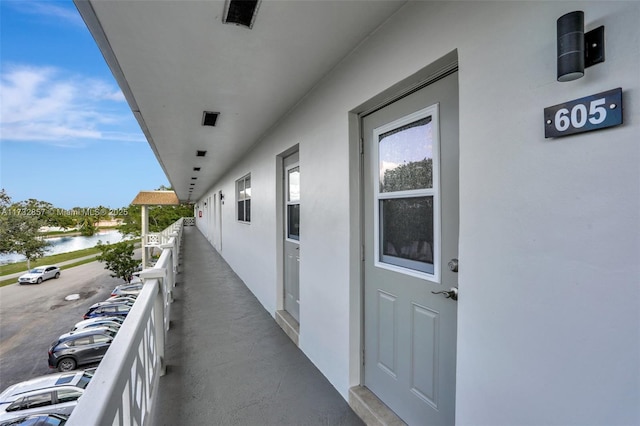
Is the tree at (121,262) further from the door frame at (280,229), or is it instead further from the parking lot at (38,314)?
the door frame at (280,229)

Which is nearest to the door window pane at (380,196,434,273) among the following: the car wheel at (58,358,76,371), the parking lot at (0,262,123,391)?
the car wheel at (58,358,76,371)

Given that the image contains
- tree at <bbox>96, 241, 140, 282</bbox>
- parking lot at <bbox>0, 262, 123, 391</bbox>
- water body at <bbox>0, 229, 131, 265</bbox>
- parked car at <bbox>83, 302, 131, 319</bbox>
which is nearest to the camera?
parking lot at <bbox>0, 262, 123, 391</bbox>

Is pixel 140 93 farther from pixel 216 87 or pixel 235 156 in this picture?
pixel 235 156

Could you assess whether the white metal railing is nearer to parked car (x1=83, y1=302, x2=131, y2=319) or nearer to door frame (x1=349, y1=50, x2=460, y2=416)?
door frame (x1=349, y1=50, x2=460, y2=416)

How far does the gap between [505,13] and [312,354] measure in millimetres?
2742

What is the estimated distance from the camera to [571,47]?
88 cm

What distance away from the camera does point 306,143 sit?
2.90m

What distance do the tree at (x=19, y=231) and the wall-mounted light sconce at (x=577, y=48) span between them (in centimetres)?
4359

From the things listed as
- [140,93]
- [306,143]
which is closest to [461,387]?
[306,143]

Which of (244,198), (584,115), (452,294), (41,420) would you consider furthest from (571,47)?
(41,420)

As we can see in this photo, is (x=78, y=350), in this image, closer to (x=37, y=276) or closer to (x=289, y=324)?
(x=289, y=324)

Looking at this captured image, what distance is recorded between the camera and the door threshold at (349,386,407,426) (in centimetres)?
184

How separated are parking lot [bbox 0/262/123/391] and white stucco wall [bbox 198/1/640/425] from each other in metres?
14.1

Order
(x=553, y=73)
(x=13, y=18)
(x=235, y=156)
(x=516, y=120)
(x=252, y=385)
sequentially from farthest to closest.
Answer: (x=13, y=18) → (x=235, y=156) → (x=252, y=385) → (x=516, y=120) → (x=553, y=73)
